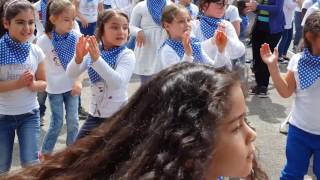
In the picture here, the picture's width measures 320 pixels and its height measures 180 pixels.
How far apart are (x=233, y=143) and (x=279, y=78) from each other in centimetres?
223

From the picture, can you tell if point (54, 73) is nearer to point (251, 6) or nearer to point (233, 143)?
point (251, 6)

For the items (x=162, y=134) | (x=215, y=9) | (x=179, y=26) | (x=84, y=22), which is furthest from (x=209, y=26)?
(x=162, y=134)

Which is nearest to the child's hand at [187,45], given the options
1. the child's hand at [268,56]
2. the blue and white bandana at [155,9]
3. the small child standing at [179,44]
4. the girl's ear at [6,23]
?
the small child standing at [179,44]

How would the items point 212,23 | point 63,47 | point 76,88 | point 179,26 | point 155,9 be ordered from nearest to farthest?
point 76,88 → point 179,26 → point 63,47 → point 212,23 → point 155,9

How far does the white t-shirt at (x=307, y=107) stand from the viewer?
360 centimetres

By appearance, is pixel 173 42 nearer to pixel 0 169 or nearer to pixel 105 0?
pixel 0 169

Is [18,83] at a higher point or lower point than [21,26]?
lower

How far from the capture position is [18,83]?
3.65m

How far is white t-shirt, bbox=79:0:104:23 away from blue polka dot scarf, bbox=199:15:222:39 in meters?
3.06

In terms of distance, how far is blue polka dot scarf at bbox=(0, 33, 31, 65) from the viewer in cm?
372

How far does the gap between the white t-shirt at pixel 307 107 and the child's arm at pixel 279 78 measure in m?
0.05

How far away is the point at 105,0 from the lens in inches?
368

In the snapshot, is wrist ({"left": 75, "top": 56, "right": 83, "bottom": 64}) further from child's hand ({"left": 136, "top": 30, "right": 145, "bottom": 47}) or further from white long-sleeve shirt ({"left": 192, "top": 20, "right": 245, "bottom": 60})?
child's hand ({"left": 136, "top": 30, "right": 145, "bottom": 47})

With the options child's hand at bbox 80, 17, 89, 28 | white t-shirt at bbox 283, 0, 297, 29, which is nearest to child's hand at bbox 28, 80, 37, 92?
child's hand at bbox 80, 17, 89, 28
